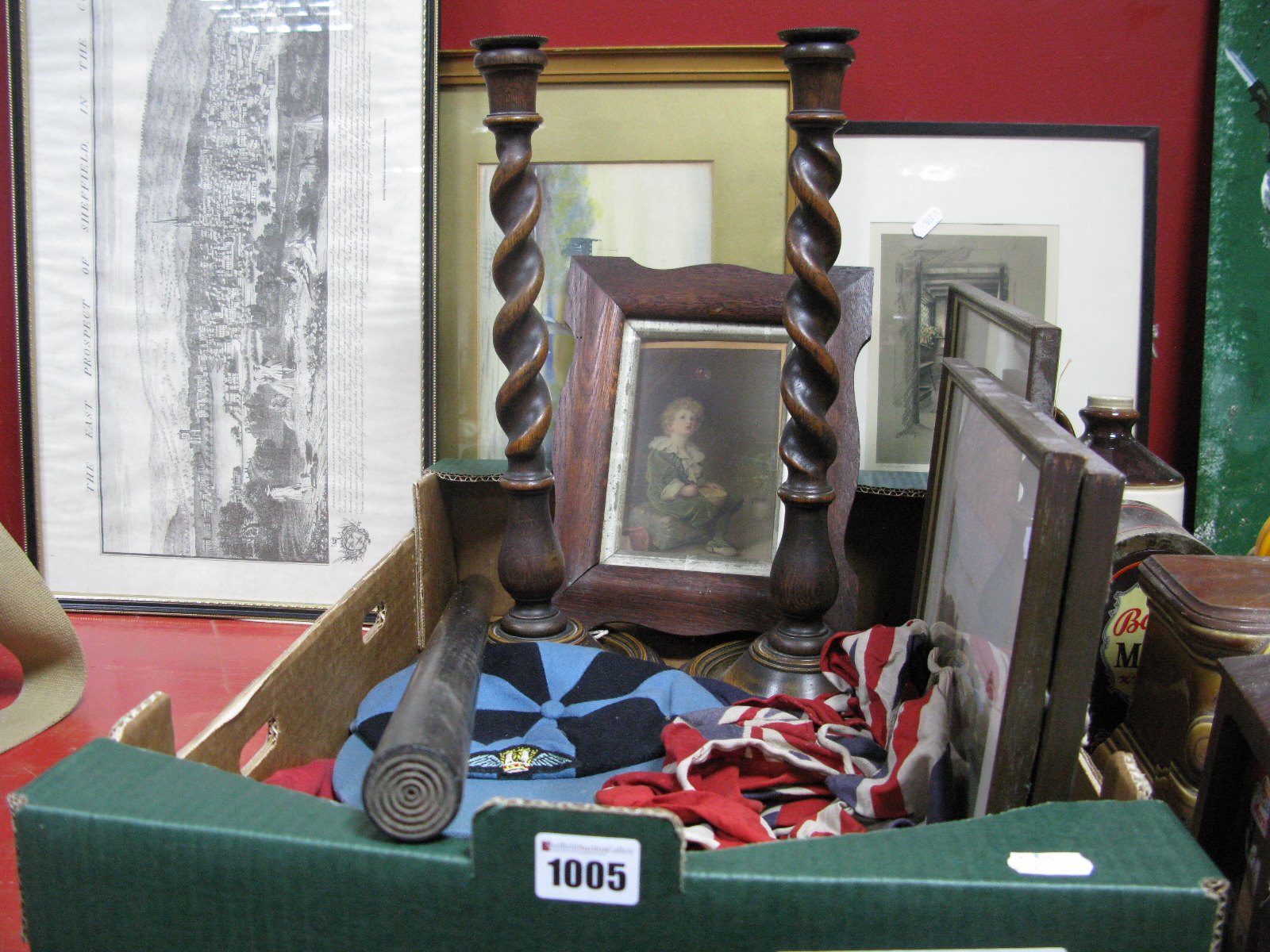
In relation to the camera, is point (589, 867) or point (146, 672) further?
point (146, 672)

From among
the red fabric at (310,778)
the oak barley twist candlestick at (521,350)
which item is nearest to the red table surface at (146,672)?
the red fabric at (310,778)

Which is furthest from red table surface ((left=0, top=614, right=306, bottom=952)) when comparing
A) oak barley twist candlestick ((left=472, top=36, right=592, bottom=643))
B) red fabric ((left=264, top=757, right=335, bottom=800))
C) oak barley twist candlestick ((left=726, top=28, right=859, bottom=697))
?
oak barley twist candlestick ((left=726, top=28, right=859, bottom=697))

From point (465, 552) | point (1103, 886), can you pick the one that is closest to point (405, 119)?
point (465, 552)

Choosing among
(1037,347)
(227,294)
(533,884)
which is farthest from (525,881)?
(227,294)

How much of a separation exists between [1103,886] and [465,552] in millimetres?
843

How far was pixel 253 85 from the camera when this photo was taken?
4.09ft

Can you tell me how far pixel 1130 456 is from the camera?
0.84m

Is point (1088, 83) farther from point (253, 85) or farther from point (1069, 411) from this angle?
point (253, 85)

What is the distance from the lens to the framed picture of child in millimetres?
1037

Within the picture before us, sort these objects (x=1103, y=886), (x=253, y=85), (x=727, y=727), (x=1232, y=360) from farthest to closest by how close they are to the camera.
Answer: (x=253, y=85), (x=1232, y=360), (x=727, y=727), (x=1103, y=886)

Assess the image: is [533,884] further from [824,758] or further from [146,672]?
[146,672]

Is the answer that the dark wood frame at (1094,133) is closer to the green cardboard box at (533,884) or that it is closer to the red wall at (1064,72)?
the red wall at (1064,72)

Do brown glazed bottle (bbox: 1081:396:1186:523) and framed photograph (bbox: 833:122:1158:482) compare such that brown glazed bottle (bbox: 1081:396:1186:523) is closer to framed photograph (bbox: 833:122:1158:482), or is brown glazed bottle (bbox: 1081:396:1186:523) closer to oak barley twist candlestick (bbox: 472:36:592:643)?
framed photograph (bbox: 833:122:1158:482)

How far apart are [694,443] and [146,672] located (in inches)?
26.7
